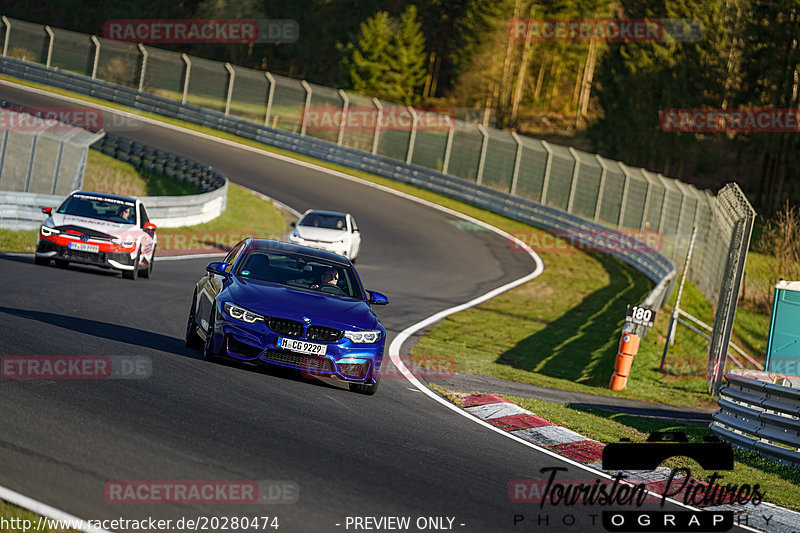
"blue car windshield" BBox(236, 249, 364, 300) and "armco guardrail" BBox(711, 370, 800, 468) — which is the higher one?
"blue car windshield" BBox(236, 249, 364, 300)

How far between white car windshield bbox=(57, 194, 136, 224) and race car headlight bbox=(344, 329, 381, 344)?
9.17m

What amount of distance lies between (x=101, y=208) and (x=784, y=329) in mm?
12005

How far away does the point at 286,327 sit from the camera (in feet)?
32.5

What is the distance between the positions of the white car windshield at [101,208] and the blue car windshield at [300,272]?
25.0ft

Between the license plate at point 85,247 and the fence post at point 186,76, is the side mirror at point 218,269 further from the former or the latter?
the fence post at point 186,76

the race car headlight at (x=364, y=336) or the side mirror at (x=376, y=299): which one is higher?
the side mirror at (x=376, y=299)

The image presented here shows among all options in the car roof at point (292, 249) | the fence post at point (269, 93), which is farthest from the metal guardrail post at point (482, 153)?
the car roof at point (292, 249)

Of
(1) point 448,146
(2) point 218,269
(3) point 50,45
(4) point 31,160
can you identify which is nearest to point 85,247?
(2) point 218,269

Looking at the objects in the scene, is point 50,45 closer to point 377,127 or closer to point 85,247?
point 377,127

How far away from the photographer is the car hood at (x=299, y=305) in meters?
9.98

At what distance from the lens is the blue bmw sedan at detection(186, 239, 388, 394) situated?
9898 millimetres

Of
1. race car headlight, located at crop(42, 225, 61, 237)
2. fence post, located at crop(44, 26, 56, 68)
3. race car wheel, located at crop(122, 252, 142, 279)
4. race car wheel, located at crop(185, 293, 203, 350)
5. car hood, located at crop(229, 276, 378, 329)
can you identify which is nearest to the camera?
car hood, located at crop(229, 276, 378, 329)

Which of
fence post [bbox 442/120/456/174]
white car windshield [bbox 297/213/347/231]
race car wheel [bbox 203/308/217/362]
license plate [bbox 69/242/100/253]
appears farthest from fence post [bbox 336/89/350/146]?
race car wheel [bbox 203/308/217/362]

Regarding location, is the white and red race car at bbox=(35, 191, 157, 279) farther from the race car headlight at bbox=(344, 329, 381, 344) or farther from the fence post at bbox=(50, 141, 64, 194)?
the race car headlight at bbox=(344, 329, 381, 344)
